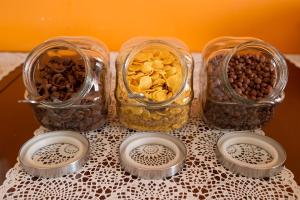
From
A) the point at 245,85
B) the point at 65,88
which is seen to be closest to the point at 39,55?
the point at 65,88

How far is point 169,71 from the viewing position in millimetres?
562

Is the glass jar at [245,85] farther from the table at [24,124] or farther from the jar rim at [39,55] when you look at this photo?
the jar rim at [39,55]

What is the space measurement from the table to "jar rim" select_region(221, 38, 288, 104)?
0.07 meters

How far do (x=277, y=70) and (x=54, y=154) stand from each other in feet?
1.20

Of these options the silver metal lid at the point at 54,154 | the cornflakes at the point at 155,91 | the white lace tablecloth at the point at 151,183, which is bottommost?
the white lace tablecloth at the point at 151,183

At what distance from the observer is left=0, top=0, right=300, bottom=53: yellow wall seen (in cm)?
81

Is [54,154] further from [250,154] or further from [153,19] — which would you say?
[153,19]

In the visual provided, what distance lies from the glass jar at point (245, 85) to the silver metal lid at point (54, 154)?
0.22 meters

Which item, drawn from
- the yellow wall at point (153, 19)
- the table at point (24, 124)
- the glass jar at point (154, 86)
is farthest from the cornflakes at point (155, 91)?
the yellow wall at point (153, 19)

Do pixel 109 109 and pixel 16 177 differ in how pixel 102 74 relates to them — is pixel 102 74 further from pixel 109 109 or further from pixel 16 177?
pixel 16 177

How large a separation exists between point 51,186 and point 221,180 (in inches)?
8.9

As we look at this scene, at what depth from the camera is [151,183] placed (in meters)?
0.47

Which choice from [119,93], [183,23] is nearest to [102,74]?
[119,93]

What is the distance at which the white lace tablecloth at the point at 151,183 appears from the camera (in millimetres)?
456
